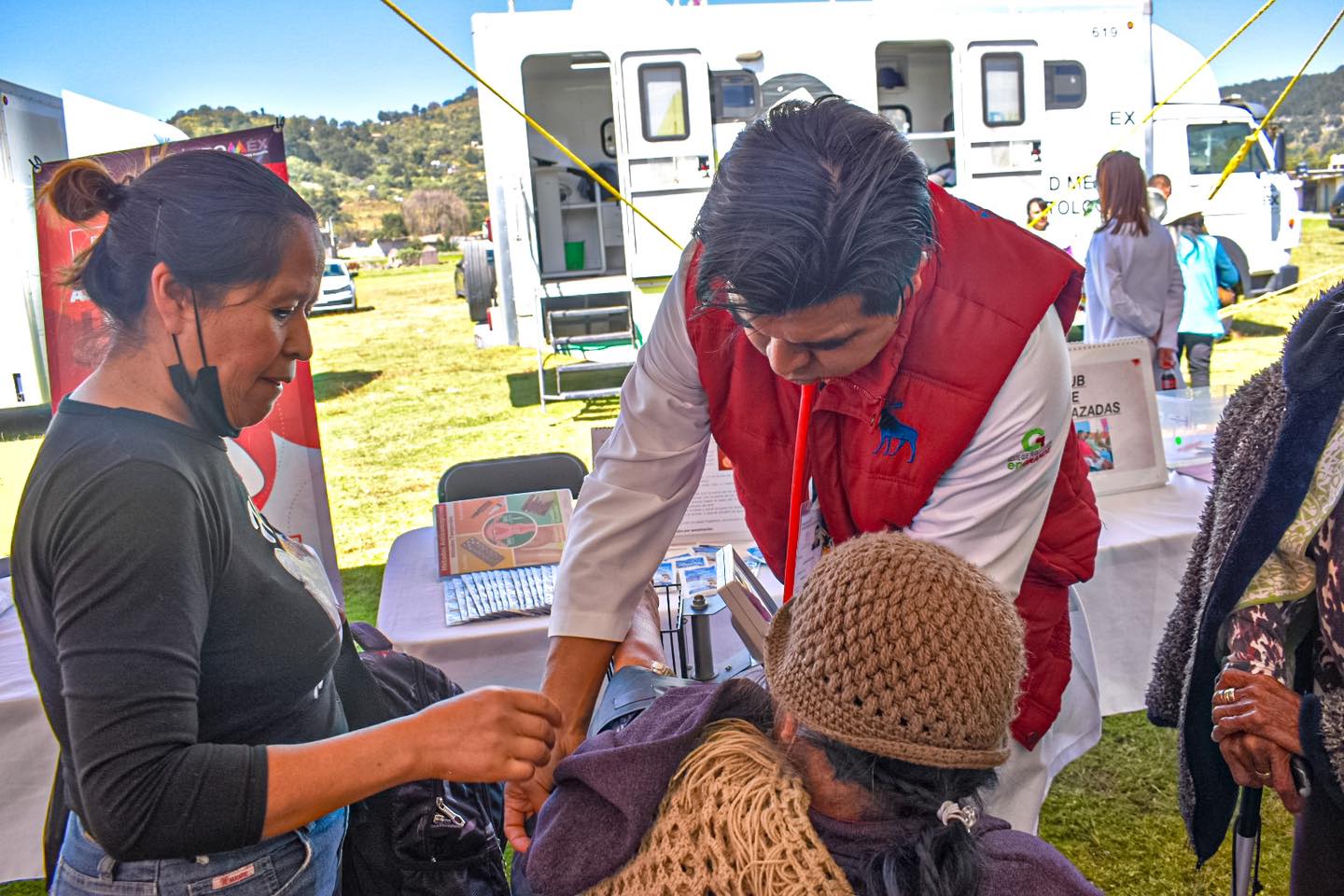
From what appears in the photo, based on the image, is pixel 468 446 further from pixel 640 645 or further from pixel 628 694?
pixel 628 694

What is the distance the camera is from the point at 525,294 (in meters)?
8.65

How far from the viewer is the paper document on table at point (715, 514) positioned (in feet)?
9.07

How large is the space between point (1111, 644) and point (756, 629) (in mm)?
1722

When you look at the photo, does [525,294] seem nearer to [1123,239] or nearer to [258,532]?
[1123,239]

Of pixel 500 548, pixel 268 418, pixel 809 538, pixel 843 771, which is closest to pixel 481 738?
pixel 843 771

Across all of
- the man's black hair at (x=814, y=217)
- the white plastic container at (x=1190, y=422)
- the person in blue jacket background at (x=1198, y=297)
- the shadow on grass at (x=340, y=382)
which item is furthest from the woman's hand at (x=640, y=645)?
the shadow on grass at (x=340, y=382)

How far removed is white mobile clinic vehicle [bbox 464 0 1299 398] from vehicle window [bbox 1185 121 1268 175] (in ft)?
0.06

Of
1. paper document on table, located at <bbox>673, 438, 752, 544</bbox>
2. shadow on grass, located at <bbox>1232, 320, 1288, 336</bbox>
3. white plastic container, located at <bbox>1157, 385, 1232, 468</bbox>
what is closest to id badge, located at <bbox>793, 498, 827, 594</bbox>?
paper document on table, located at <bbox>673, 438, 752, 544</bbox>

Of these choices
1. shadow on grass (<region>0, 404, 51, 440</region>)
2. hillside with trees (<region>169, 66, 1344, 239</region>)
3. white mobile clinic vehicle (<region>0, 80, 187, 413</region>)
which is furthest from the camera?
hillside with trees (<region>169, 66, 1344, 239</region>)

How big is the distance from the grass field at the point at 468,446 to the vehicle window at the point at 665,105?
2.30 metres

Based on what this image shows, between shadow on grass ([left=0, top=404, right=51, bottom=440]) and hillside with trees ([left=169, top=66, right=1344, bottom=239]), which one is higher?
hillside with trees ([left=169, top=66, right=1344, bottom=239])

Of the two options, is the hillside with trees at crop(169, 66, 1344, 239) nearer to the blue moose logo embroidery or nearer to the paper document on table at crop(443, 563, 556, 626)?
the paper document on table at crop(443, 563, 556, 626)

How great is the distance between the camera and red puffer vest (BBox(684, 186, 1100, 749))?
1396mm

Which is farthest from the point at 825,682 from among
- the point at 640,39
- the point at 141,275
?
the point at 640,39
